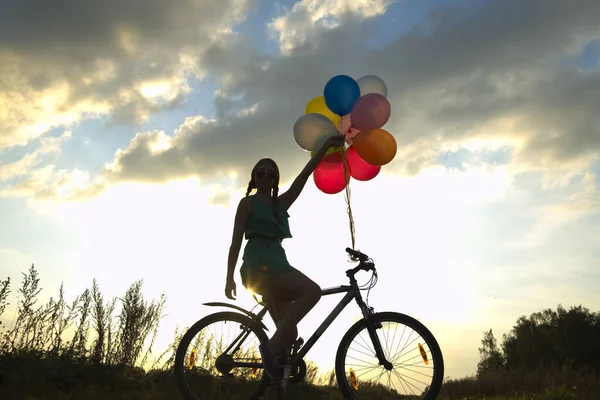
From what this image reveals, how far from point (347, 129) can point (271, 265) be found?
8.18ft

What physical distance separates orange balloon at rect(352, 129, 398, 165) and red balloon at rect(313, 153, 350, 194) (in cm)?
28

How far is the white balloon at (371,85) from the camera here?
21.8 ft

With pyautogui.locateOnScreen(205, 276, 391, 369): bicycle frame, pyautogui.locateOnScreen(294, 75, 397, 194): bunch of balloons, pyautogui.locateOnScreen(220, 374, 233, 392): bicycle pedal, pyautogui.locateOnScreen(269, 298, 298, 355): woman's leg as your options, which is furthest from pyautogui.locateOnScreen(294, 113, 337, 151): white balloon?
pyautogui.locateOnScreen(220, 374, 233, 392): bicycle pedal

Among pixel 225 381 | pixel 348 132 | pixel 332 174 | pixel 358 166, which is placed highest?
pixel 348 132

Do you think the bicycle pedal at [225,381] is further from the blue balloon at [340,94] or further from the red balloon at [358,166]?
the blue balloon at [340,94]

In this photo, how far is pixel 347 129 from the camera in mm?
6406

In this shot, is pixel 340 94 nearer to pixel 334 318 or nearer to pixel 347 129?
pixel 347 129

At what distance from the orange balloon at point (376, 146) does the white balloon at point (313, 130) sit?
13.7 inches

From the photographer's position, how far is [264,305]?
15.5 feet

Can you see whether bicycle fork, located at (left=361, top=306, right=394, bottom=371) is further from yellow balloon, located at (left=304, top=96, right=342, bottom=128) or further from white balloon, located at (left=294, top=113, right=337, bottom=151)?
yellow balloon, located at (left=304, top=96, right=342, bottom=128)

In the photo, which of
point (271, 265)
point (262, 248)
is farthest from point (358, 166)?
point (271, 265)

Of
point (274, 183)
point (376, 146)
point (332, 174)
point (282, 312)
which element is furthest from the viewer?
point (332, 174)

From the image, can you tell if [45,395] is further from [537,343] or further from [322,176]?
[537,343]

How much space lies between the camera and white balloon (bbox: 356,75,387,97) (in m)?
6.64
